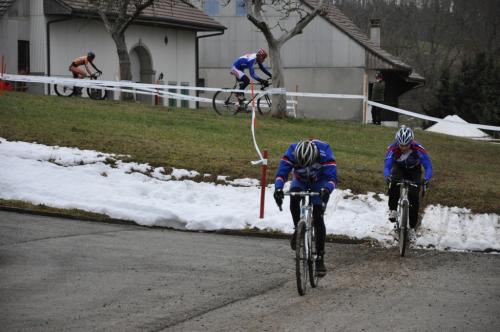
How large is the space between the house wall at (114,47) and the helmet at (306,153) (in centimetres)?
2657

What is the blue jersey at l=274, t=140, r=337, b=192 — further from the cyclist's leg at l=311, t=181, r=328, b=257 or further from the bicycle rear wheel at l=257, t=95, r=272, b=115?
the bicycle rear wheel at l=257, t=95, r=272, b=115

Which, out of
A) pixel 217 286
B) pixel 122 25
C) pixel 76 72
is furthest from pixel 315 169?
pixel 122 25

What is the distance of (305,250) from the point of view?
10242 millimetres

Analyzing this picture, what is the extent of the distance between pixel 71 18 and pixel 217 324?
3073 centimetres

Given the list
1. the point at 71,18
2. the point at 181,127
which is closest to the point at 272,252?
the point at 181,127

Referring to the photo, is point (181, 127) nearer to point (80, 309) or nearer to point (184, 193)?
point (184, 193)

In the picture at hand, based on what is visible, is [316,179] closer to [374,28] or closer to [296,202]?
[296,202]

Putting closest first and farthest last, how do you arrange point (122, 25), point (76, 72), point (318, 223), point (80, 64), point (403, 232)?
point (318, 223) < point (403, 232) < point (80, 64) < point (76, 72) < point (122, 25)

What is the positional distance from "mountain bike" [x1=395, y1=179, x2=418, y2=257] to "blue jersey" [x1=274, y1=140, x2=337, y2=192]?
2.45 m

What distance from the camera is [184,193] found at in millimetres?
17359

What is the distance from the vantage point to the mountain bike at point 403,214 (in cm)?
1309

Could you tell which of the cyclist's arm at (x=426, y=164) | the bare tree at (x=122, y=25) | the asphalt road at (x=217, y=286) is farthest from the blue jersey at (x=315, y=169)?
the bare tree at (x=122, y=25)

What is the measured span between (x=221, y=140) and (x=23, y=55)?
17070mm

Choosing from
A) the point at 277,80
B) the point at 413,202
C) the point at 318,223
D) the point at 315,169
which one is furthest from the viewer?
the point at 277,80
